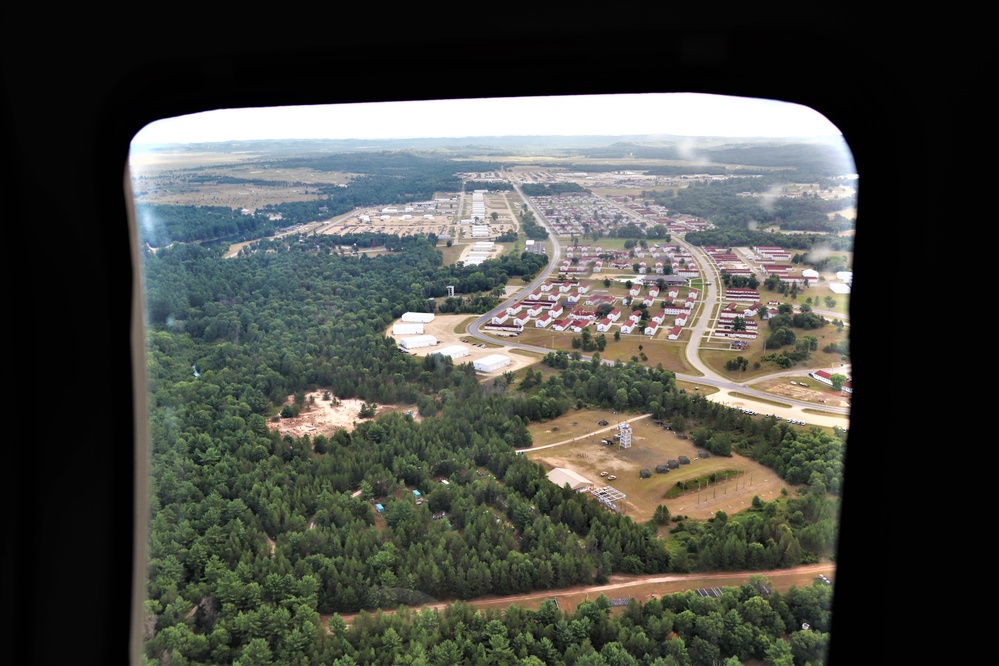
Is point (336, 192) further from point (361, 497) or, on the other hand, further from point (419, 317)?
point (361, 497)

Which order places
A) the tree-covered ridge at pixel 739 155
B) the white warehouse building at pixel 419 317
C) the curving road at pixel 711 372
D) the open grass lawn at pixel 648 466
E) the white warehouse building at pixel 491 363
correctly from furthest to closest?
the white warehouse building at pixel 419 317 < the white warehouse building at pixel 491 363 < the open grass lawn at pixel 648 466 < the curving road at pixel 711 372 < the tree-covered ridge at pixel 739 155

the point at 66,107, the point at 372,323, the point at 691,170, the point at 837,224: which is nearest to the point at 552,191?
the point at 691,170

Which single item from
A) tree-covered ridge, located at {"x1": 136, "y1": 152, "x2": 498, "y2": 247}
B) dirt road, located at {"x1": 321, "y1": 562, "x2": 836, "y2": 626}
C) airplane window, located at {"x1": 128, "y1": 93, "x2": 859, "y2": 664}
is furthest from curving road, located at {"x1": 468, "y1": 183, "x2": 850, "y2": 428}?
tree-covered ridge, located at {"x1": 136, "y1": 152, "x2": 498, "y2": 247}

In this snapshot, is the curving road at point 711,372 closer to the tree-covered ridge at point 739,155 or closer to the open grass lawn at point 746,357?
the open grass lawn at point 746,357

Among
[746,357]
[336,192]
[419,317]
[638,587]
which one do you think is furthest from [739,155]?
[336,192]

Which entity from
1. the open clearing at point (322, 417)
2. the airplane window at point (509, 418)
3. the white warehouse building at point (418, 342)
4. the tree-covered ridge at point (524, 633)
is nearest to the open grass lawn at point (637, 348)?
the airplane window at point (509, 418)

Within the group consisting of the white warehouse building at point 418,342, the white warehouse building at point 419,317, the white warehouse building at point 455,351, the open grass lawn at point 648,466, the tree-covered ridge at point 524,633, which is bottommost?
the tree-covered ridge at point 524,633
